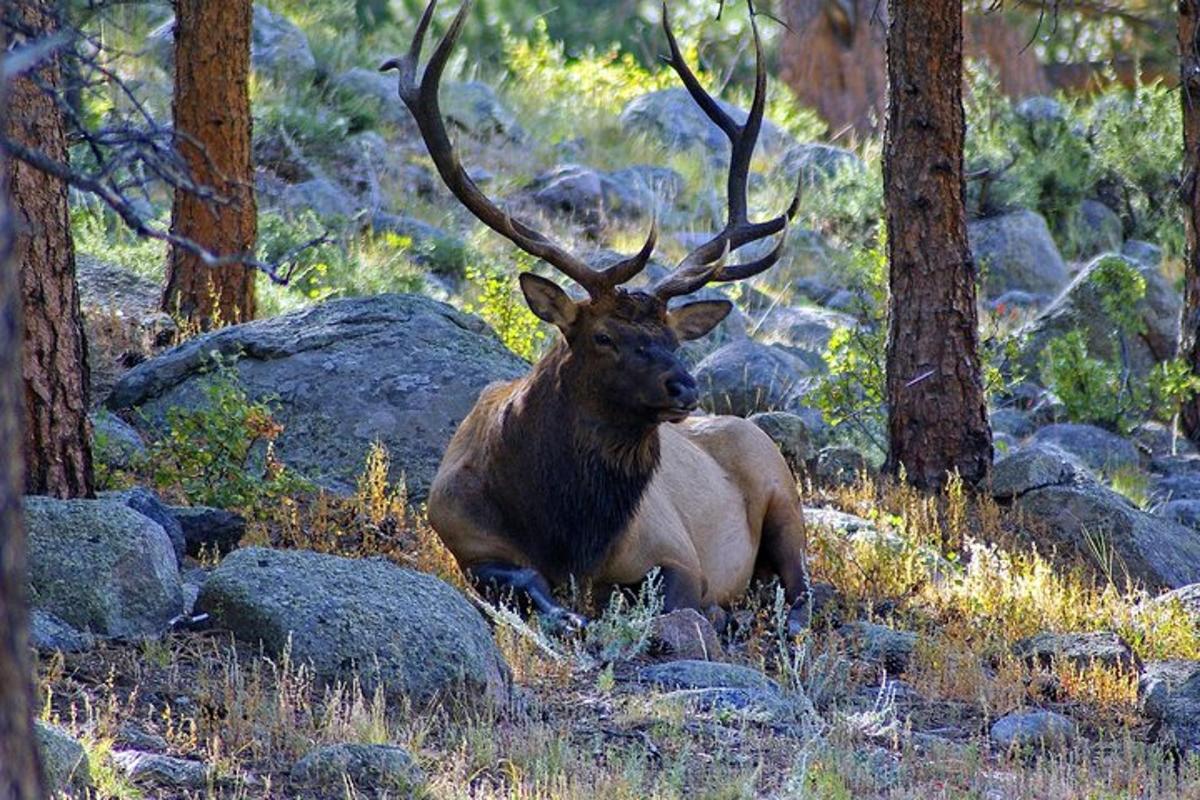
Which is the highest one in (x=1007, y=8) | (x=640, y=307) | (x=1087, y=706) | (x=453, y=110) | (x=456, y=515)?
(x=1007, y=8)

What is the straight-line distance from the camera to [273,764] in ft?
18.2

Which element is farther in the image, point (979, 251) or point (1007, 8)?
point (1007, 8)

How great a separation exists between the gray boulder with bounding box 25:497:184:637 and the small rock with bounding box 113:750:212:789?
1314mm

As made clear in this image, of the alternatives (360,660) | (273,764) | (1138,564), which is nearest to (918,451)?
(1138,564)

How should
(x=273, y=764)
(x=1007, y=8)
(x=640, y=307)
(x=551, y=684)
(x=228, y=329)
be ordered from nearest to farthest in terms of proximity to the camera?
(x=273, y=764) → (x=551, y=684) → (x=640, y=307) → (x=228, y=329) → (x=1007, y=8)

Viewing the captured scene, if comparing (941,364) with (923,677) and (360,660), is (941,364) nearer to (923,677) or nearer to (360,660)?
(923,677)

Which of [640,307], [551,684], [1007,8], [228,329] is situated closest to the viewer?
[551,684]

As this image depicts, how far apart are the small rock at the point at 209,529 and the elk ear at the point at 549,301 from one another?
164 cm

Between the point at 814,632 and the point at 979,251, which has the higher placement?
the point at 979,251

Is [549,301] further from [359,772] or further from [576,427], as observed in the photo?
[359,772]

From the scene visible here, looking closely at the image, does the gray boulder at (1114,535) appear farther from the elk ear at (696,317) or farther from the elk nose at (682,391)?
the elk nose at (682,391)

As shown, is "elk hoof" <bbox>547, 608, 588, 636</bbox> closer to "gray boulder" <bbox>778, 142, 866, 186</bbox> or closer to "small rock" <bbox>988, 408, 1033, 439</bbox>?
"small rock" <bbox>988, 408, 1033, 439</bbox>

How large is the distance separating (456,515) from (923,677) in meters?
2.16

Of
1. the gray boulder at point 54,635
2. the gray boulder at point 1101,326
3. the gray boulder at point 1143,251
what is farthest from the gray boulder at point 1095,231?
the gray boulder at point 54,635
